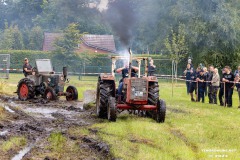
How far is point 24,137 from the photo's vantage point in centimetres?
1123

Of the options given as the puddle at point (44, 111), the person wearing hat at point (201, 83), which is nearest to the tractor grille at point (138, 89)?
the puddle at point (44, 111)

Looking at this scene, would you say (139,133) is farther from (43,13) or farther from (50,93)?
(43,13)

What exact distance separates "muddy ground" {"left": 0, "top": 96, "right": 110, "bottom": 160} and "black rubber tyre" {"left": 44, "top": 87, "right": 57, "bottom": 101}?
7.75 ft

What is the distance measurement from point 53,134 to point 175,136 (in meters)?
2.87

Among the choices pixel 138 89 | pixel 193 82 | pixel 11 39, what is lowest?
pixel 193 82

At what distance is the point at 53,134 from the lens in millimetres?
11625

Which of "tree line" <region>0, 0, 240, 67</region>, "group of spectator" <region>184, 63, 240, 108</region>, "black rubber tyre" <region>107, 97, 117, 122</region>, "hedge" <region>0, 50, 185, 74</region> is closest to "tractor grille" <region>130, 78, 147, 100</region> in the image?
"black rubber tyre" <region>107, 97, 117, 122</region>

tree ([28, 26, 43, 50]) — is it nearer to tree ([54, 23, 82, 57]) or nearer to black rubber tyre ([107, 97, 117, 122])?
tree ([54, 23, 82, 57])

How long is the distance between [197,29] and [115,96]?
85.8 ft

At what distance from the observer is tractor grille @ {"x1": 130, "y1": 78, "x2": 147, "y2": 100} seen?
553 inches

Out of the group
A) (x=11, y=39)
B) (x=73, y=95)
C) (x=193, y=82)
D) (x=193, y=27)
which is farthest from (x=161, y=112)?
(x=11, y=39)

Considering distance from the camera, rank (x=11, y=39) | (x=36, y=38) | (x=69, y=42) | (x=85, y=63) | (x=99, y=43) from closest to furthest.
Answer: (x=85, y=63) < (x=69, y=42) < (x=11, y=39) < (x=99, y=43) < (x=36, y=38)

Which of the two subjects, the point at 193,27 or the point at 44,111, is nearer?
the point at 44,111

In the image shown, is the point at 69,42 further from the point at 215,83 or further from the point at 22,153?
the point at 22,153
